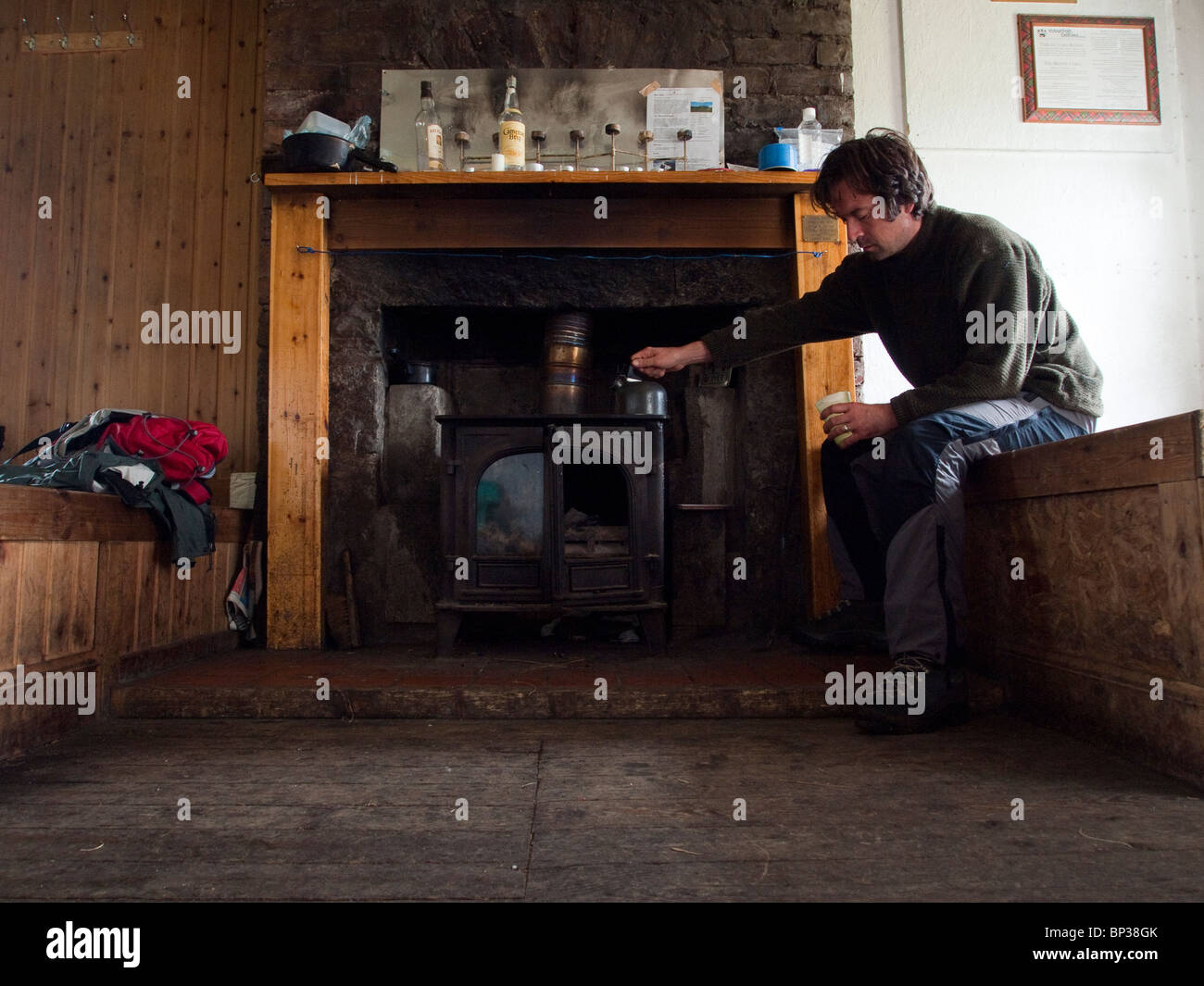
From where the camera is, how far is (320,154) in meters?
2.67

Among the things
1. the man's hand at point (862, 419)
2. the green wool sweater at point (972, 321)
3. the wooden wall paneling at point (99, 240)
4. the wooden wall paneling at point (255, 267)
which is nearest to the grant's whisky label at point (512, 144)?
the wooden wall paneling at point (255, 267)

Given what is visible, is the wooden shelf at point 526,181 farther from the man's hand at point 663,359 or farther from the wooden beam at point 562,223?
the man's hand at point 663,359

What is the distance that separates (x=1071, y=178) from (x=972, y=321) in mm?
2048

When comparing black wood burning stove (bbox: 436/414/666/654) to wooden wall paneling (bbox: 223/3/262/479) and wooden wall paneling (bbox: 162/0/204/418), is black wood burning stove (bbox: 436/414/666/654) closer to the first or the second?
wooden wall paneling (bbox: 223/3/262/479)

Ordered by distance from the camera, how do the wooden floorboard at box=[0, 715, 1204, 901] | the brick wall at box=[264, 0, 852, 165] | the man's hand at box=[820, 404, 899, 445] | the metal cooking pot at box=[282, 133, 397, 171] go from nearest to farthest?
1. the wooden floorboard at box=[0, 715, 1204, 901]
2. the man's hand at box=[820, 404, 899, 445]
3. the metal cooking pot at box=[282, 133, 397, 171]
4. the brick wall at box=[264, 0, 852, 165]

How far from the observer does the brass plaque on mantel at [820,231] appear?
2.82m

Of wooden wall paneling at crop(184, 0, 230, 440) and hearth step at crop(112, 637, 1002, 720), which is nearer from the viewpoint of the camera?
hearth step at crop(112, 637, 1002, 720)

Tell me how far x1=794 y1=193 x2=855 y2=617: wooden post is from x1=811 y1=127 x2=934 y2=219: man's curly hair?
2.76 feet

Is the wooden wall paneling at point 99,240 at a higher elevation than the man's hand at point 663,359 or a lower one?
higher

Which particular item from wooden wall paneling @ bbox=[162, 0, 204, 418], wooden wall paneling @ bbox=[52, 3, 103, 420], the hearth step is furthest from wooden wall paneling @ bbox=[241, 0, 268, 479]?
the hearth step

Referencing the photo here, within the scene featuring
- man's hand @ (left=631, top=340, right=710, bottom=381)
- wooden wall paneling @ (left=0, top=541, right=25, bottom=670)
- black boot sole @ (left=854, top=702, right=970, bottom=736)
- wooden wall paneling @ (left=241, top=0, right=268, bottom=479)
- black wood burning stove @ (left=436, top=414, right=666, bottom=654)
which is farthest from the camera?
wooden wall paneling @ (left=241, top=0, right=268, bottom=479)

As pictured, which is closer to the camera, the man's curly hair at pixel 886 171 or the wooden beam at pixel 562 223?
the man's curly hair at pixel 886 171

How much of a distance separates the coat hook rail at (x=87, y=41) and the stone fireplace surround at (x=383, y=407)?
4.75 feet

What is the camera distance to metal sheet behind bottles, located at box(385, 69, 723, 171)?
9.73 ft
